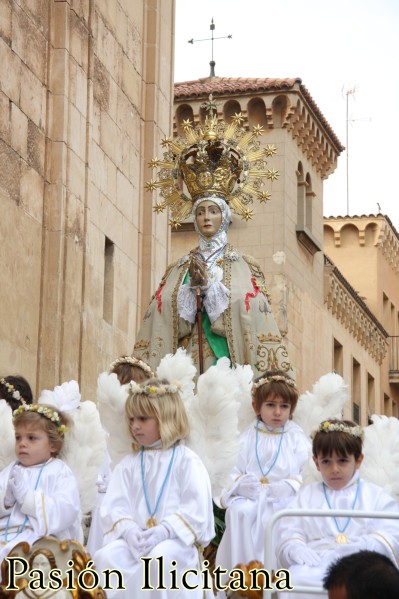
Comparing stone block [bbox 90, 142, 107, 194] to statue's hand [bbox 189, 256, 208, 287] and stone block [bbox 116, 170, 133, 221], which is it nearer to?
stone block [bbox 116, 170, 133, 221]

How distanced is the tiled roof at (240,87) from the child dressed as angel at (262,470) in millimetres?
21244

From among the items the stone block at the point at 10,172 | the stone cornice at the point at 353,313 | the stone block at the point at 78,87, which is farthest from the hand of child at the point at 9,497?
the stone cornice at the point at 353,313

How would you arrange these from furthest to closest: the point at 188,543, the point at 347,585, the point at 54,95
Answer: the point at 54,95
the point at 188,543
the point at 347,585

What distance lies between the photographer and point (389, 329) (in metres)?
44.1

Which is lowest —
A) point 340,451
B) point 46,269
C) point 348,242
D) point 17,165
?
point 340,451

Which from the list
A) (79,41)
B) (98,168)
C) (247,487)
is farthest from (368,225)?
(247,487)

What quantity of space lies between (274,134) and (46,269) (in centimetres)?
1666

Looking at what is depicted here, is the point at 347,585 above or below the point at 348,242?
below

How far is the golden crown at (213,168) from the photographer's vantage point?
1227 centimetres

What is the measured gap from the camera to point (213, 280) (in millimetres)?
11828

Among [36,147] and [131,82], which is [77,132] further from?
[131,82]

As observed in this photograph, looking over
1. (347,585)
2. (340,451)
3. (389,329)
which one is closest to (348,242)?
(389,329)

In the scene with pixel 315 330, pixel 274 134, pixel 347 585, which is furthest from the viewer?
pixel 315 330

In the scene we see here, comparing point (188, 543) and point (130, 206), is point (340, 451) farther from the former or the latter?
point (130, 206)
